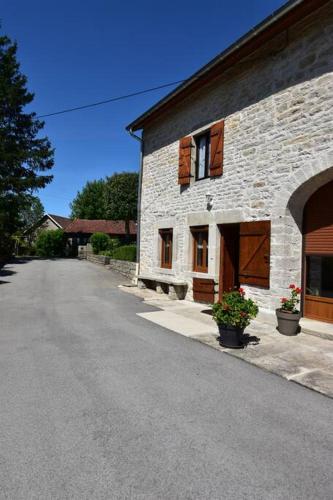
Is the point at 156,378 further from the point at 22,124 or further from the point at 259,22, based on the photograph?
the point at 22,124

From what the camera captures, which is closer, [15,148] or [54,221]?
[15,148]

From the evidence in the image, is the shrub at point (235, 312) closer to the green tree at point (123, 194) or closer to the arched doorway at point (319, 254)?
the arched doorway at point (319, 254)

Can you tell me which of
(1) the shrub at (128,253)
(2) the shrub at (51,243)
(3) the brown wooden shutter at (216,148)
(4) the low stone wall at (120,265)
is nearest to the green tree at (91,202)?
(2) the shrub at (51,243)

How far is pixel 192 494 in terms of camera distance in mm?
2188

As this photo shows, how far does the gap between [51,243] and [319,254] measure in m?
29.3

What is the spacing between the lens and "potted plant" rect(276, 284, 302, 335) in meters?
6.25

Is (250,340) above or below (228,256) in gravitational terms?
below

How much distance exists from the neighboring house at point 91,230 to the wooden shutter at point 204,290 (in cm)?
2637

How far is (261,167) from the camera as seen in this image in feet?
25.0

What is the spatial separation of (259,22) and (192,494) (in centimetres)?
833

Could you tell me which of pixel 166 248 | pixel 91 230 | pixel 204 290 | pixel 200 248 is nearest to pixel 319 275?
pixel 204 290

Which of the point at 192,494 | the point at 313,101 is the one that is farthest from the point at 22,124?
the point at 192,494

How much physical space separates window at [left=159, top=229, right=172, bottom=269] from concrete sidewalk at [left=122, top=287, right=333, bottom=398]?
323 centimetres

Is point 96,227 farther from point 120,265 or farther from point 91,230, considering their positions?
point 120,265
